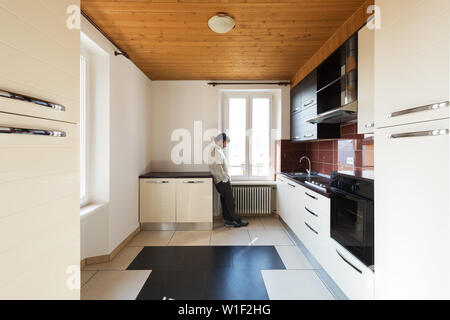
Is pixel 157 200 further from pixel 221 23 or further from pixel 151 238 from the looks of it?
pixel 221 23

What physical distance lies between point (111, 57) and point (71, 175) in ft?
6.73

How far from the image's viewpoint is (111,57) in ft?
7.95

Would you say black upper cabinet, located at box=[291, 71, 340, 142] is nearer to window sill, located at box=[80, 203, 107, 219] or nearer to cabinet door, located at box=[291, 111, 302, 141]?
cabinet door, located at box=[291, 111, 302, 141]

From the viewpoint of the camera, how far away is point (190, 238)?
3033mm

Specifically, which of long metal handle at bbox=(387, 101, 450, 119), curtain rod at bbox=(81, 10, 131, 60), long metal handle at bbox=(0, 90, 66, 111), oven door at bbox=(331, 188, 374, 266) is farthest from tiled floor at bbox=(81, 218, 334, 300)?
curtain rod at bbox=(81, 10, 131, 60)

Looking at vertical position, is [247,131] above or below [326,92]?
below

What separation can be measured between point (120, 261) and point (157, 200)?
106 cm

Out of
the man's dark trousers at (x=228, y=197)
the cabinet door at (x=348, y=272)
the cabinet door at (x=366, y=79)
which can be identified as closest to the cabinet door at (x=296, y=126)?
the man's dark trousers at (x=228, y=197)

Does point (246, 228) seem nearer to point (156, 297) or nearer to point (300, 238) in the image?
point (300, 238)

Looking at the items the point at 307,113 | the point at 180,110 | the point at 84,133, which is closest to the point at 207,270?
the point at 84,133

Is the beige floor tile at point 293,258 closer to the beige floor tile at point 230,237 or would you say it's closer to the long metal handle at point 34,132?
the beige floor tile at point 230,237

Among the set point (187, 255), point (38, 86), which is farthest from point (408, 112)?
point (187, 255)

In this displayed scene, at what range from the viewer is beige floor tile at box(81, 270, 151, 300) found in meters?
1.80

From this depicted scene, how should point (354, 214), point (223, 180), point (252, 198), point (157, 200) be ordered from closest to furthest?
point (354, 214)
point (157, 200)
point (223, 180)
point (252, 198)
